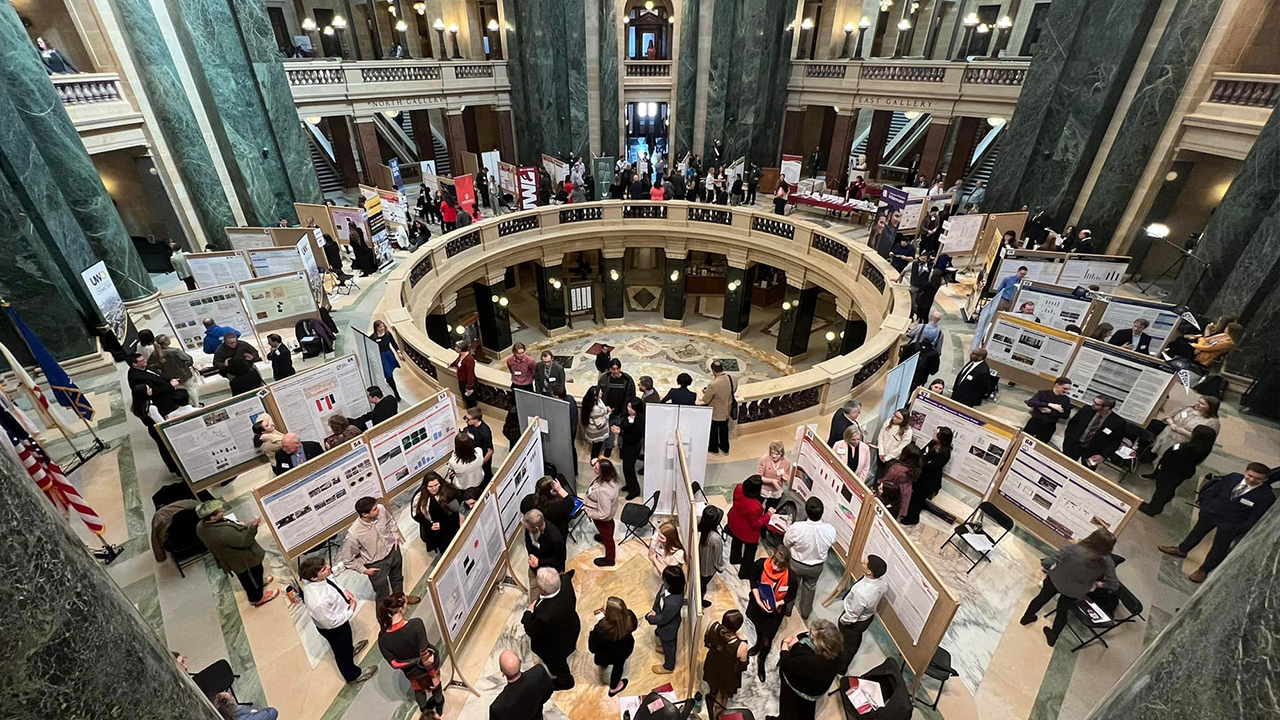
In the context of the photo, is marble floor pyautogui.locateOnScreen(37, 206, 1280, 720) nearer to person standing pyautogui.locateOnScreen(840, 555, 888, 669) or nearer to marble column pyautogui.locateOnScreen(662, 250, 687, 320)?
person standing pyautogui.locateOnScreen(840, 555, 888, 669)

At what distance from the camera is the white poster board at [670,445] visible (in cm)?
623

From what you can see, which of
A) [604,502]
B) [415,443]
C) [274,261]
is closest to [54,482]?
[415,443]

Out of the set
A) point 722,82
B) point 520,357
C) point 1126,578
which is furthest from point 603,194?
point 1126,578

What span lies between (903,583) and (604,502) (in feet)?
9.44

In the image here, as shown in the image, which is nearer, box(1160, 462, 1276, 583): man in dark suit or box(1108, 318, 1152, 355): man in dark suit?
box(1160, 462, 1276, 583): man in dark suit

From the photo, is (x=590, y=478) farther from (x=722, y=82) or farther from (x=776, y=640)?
(x=722, y=82)

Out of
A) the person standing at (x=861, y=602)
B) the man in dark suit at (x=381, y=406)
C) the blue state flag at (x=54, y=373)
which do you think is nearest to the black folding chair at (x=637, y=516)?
the person standing at (x=861, y=602)

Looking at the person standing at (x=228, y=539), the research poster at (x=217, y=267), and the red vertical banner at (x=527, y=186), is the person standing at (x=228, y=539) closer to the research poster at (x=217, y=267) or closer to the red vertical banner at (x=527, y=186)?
the research poster at (x=217, y=267)

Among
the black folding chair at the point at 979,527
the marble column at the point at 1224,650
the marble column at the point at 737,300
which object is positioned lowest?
the marble column at the point at 737,300

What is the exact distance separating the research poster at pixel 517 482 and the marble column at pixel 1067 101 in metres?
15.2

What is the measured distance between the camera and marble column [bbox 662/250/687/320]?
684 inches

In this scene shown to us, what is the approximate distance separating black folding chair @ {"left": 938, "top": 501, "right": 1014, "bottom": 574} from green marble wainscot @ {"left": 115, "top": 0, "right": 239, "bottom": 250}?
15.7m

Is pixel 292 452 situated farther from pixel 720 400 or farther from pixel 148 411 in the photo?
pixel 720 400

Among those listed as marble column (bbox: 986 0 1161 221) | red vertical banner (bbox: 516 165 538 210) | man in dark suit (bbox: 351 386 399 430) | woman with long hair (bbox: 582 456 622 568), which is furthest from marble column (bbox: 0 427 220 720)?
marble column (bbox: 986 0 1161 221)
